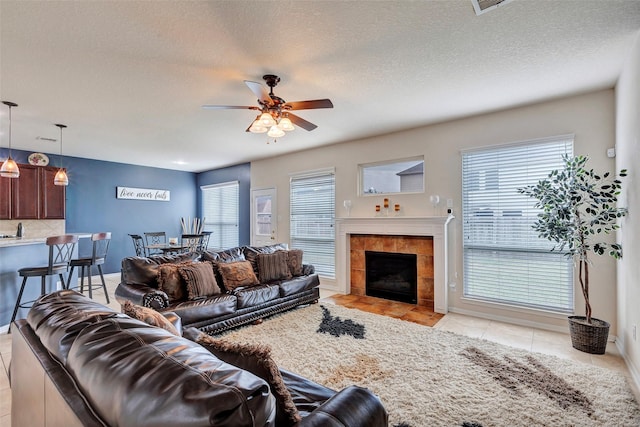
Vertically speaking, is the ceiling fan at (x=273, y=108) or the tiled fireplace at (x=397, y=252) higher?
the ceiling fan at (x=273, y=108)

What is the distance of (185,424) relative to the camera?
2.16 feet

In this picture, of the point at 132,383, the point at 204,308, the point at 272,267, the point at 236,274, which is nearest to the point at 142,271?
the point at 204,308

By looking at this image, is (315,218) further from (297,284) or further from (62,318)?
(62,318)

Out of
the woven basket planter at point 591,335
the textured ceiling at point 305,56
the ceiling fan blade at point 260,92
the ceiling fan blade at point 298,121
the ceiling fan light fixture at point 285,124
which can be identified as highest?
the textured ceiling at point 305,56

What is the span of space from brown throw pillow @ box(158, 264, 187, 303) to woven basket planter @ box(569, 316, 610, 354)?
13.2 ft

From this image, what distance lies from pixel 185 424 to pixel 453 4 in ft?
8.29

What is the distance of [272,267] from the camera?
4.20m

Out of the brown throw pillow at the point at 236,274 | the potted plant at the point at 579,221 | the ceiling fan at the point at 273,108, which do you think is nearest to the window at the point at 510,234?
the potted plant at the point at 579,221

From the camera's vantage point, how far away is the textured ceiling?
6.71 feet

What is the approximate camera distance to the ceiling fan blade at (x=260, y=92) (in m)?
2.51

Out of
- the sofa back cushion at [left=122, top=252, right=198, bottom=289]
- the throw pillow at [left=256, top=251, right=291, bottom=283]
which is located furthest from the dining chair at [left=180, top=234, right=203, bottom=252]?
the sofa back cushion at [left=122, top=252, right=198, bottom=289]

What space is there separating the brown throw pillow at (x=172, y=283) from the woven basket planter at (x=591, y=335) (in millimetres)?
4017

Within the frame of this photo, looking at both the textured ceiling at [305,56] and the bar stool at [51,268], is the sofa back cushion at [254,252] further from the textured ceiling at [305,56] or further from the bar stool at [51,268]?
the bar stool at [51,268]

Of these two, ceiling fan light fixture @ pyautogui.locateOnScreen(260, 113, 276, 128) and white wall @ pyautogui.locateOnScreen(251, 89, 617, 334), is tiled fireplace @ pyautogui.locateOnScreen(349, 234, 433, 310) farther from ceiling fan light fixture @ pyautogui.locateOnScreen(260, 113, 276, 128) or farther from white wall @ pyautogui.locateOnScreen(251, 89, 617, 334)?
ceiling fan light fixture @ pyautogui.locateOnScreen(260, 113, 276, 128)
